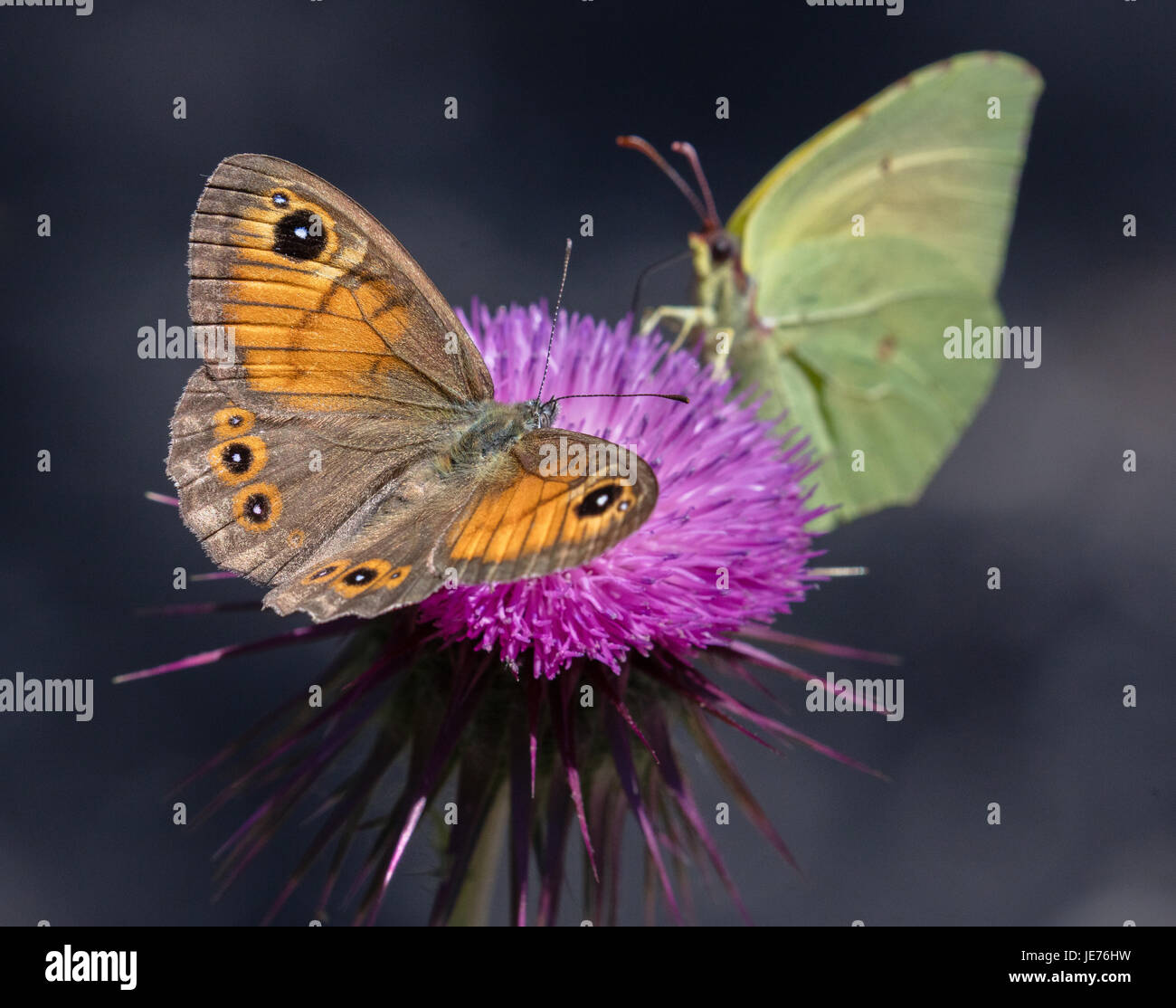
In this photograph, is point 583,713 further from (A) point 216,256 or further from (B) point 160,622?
(B) point 160,622

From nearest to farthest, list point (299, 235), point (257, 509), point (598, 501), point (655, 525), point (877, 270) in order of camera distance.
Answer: point (598, 501) → point (257, 509) → point (299, 235) → point (655, 525) → point (877, 270)

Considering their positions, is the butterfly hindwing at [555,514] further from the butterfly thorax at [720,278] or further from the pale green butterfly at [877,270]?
the butterfly thorax at [720,278]

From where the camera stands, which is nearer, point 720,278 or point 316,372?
point 316,372

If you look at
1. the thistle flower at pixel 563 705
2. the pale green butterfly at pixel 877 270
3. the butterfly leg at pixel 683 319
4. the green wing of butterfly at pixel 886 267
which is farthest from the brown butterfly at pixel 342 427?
the green wing of butterfly at pixel 886 267

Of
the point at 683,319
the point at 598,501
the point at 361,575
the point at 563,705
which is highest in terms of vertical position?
the point at 683,319

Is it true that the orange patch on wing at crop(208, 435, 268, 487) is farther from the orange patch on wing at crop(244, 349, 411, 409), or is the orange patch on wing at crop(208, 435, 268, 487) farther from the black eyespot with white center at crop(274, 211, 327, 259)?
the black eyespot with white center at crop(274, 211, 327, 259)

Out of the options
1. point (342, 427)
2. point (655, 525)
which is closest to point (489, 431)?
point (342, 427)

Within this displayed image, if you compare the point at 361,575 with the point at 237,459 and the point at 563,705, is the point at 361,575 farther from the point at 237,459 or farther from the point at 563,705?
the point at 563,705
